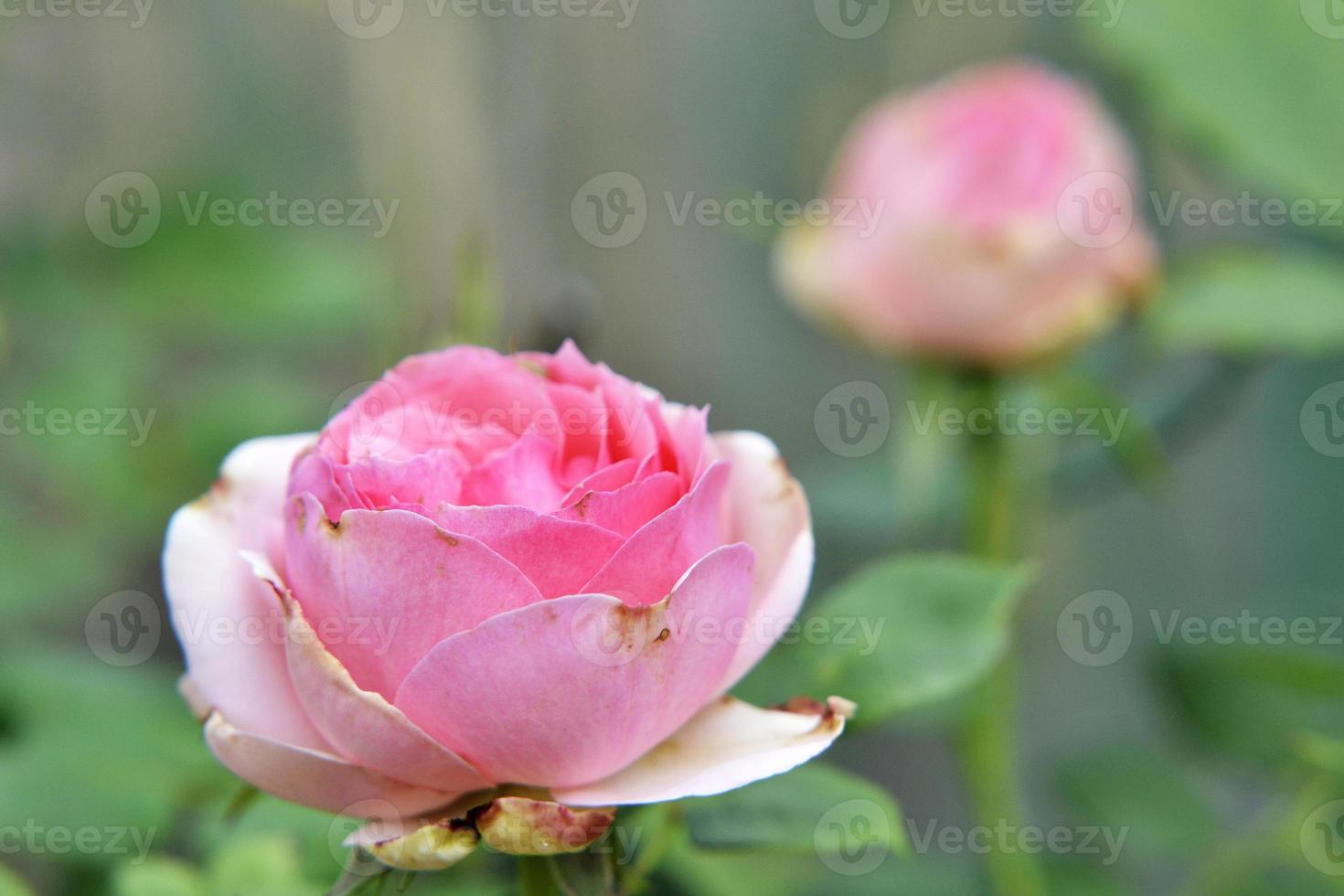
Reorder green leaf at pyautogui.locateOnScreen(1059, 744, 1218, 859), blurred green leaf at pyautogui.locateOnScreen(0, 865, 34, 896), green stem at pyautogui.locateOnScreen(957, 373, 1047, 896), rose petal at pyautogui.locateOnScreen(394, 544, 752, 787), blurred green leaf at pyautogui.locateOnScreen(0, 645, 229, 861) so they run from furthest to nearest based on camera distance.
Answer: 1. green leaf at pyautogui.locateOnScreen(1059, 744, 1218, 859)
2. green stem at pyautogui.locateOnScreen(957, 373, 1047, 896)
3. blurred green leaf at pyautogui.locateOnScreen(0, 645, 229, 861)
4. blurred green leaf at pyautogui.locateOnScreen(0, 865, 34, 896)
5. rose petal at pyautogui.locateOnScreen(394, 544, 752, 787)

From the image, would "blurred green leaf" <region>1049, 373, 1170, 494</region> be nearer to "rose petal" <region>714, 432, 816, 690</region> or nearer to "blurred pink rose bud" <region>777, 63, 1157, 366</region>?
"blurred pink rose bud" <region>777, 63, 1157, 366</region>

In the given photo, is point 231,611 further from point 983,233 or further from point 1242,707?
point 1242,707

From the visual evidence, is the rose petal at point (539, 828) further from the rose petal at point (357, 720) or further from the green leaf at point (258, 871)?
the green leaf at point (258, 871)

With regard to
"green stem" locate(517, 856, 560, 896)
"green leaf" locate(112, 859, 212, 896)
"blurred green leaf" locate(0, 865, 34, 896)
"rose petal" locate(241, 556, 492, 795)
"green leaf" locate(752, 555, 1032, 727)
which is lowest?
"green leaf" locate(112, 859, 212, 896)

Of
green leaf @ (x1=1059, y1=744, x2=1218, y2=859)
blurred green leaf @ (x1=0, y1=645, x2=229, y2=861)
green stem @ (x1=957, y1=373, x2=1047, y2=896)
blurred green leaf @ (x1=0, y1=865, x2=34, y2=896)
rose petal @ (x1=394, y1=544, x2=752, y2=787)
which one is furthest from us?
green leaf @ (x1=1059, y1=744, x2=1218, y2=859)

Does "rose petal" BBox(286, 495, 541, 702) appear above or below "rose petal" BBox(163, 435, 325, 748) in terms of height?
above

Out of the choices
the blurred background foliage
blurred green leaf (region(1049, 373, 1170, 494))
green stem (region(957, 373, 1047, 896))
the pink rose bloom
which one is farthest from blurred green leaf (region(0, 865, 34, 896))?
blurred green leaf (region(1049, 373, 1170, 494))

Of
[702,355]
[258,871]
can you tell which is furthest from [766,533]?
[702,355]

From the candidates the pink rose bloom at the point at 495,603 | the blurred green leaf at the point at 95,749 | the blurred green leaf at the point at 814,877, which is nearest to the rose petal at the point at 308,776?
the pink rose bloom at the point at 495,603

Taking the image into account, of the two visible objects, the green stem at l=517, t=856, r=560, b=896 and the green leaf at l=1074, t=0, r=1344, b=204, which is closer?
the green stem at l=517, t=856, r=560, b=896
